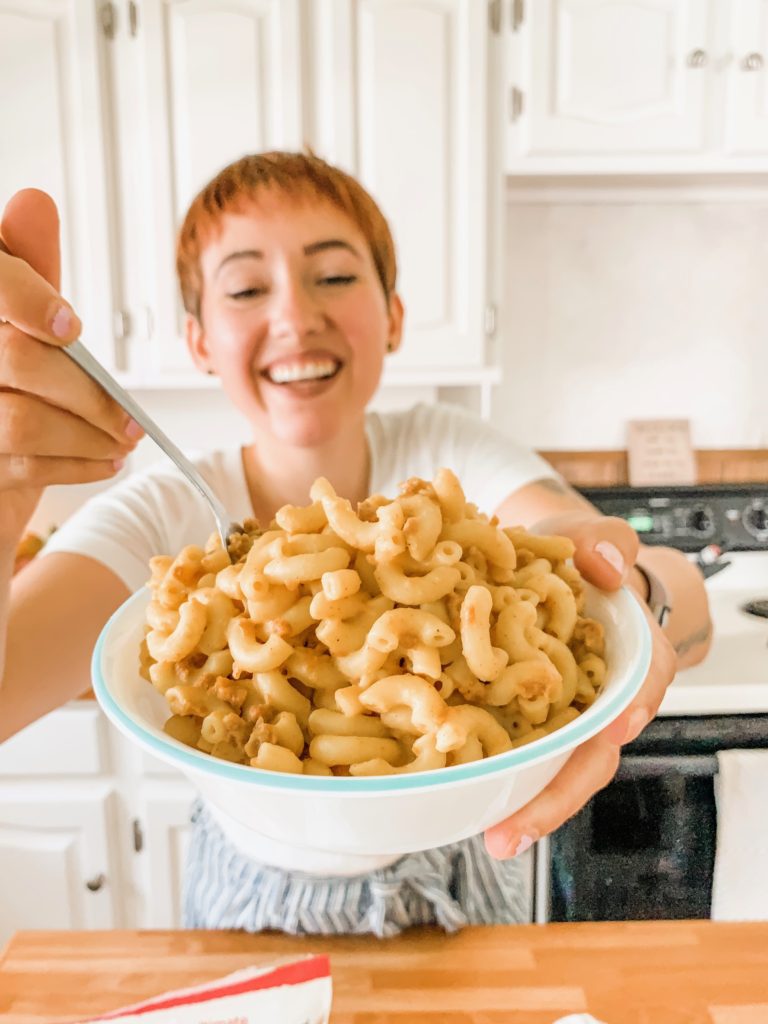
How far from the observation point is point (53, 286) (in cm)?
53

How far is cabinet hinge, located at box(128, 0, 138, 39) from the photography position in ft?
5.04

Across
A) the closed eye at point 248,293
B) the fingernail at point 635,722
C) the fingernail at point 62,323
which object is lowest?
the fingernail at point 635,722

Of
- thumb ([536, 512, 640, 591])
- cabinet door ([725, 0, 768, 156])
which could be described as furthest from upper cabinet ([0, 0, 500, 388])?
thumb ([536, 512, 640, 591])

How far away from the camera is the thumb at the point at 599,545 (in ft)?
1.94

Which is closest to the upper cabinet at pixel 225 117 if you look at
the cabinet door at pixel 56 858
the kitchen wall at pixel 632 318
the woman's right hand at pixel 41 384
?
the kitchen wall at pixel 632 318

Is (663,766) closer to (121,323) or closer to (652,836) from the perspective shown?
(652,836)

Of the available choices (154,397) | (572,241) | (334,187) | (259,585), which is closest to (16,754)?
(154,397)

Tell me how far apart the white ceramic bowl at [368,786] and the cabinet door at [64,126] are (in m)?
1.31

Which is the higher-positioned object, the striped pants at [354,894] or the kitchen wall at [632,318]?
the kitchen wall at [632,318]

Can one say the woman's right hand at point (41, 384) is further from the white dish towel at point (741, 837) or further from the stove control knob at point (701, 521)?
the stove control knob at point (701, 521)

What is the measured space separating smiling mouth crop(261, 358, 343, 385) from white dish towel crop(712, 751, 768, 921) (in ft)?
2.65

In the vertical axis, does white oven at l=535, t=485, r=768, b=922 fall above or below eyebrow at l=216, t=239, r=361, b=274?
below

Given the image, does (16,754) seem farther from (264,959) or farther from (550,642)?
(550,642)

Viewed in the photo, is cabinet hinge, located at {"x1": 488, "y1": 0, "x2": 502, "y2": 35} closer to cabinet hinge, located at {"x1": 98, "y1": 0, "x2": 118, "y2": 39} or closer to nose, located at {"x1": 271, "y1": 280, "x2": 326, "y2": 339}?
cabinet hinge, located at {"x1": 98, "y1": 0, "x2": 118, "y2": 39}
